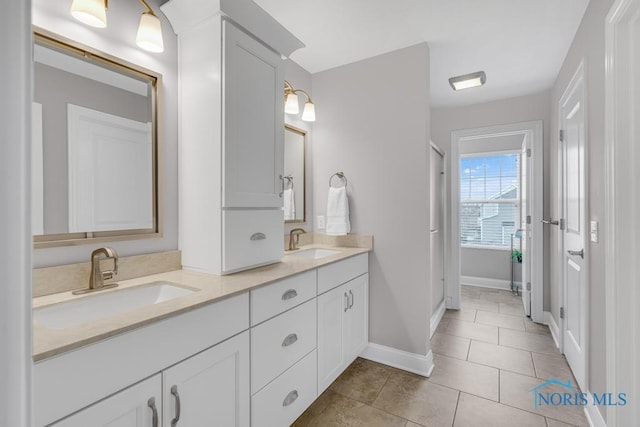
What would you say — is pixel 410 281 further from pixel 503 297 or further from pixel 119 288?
pixel 503 297

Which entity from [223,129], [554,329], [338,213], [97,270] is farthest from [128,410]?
[554,329]

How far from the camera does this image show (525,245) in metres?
3.45

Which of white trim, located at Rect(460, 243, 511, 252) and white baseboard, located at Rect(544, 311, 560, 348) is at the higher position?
white trim, located at Rect(460, 243, 511, 252)

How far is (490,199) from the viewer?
15.5 ft

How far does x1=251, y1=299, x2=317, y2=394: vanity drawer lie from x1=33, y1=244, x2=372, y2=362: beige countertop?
0.21m

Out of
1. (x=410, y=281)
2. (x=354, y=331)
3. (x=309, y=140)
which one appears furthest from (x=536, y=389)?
(x=309, y=140)

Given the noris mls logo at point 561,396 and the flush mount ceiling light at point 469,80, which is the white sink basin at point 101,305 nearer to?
the noris mls logo at point 561,396

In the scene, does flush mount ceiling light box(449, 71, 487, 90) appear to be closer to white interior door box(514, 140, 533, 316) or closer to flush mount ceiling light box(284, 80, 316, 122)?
white interior door box(514, 140, 533, 316)

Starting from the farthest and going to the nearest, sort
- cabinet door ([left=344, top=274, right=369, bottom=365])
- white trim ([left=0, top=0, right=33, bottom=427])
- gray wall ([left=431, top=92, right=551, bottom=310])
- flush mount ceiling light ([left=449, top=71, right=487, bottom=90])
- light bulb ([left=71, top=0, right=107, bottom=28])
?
gray wall ([left=431, top=92, right=551, bottom=310]) → flush mount ceiling light ([left=449, top=71, right=487, bottom=90]) → cabinet door ([left=344, top=274, right=369, bottom=365]) → light bulb ([left=71, top=0, right=107, bottom=28]) → white trim ([left=0, top=0, right=33, bottom=427])

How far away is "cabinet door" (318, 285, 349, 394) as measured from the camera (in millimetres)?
1830

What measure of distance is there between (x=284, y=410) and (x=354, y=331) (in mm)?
837

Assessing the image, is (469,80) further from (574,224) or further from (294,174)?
(294,174)

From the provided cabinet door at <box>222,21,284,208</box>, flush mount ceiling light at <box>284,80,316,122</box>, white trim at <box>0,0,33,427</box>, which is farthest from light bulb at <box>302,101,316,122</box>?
white trim at <box>0,0,33,427</box>

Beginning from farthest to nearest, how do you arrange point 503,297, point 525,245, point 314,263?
point 503,297 → point 525,245 → point 314,263
